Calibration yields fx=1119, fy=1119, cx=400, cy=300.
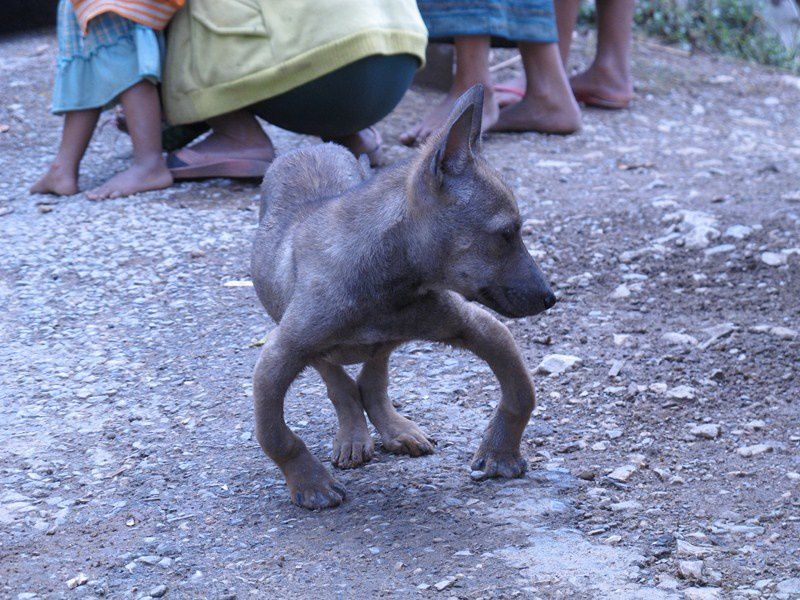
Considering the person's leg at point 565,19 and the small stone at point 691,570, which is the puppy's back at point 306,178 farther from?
the person's leg at point 565,19

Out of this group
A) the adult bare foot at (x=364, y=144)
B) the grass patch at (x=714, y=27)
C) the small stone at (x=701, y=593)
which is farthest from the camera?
the grass patch at (x=714, y=27)

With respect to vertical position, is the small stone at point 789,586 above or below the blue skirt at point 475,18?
below

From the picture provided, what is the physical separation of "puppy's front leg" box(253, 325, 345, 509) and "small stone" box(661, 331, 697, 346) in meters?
1.61

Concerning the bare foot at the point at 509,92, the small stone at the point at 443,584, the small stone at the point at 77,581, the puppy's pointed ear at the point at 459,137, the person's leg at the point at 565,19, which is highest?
the puppy's pointed ear at the point at 459,137

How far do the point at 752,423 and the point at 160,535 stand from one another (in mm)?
1915

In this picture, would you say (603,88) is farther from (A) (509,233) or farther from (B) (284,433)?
(B) (284,433)

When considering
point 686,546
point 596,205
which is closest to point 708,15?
point 596,205

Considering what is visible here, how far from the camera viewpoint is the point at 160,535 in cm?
316

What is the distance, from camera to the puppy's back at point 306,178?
3746mm

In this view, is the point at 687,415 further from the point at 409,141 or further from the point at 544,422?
the point at 409,141

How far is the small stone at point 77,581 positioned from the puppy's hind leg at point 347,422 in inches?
36.2

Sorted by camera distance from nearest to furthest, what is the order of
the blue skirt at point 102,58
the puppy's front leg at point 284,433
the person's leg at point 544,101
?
1. the puppy's front leg at point 284,433
2. the blue skirt at point 102,58
3. the person's leg at point 544,101

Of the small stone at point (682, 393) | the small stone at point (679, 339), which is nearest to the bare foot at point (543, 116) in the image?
the small stone at point (679, 339)

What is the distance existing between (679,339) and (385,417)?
1.31 meters
